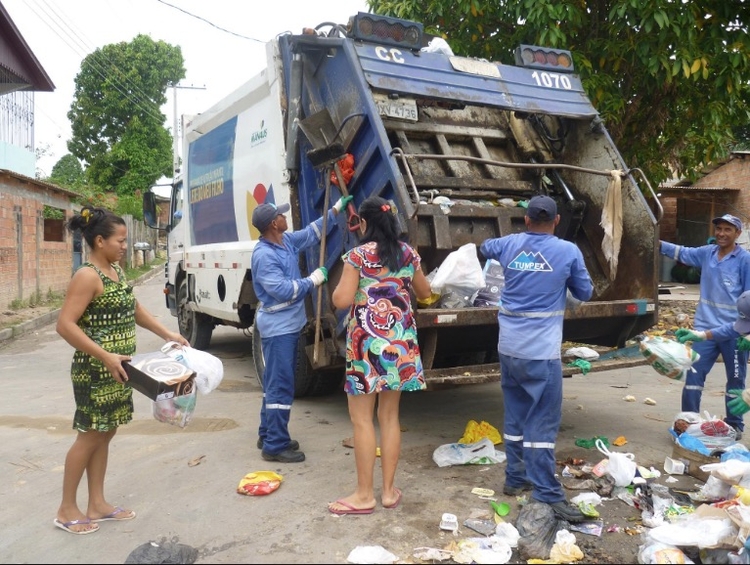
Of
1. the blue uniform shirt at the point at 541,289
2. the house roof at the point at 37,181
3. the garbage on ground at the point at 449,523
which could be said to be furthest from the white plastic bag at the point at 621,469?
the house roof at the point at 37,181

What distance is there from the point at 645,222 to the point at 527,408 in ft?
5.88

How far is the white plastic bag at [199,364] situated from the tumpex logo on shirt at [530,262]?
4.98ft

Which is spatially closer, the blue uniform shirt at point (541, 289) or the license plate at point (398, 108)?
the blue uniform shirt at point (541, 289)

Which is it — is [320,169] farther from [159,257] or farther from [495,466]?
[159,257]

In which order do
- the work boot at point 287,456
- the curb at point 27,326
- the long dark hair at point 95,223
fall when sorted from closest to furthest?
the long dark hair at point 95,223
the work boot at point 287,456
the curb at point 27,326

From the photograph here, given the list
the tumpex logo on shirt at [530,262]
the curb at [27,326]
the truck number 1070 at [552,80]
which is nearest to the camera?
the tumpex logo on shirt at [530,262]

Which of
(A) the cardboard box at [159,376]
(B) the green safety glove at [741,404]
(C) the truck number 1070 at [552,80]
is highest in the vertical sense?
(C) the truck number 1070 at [552,80]

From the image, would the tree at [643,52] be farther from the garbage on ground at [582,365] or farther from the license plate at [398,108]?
the garbage on ground at [582,365]

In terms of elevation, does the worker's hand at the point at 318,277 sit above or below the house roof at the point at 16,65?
below

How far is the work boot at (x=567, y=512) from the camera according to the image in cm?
306

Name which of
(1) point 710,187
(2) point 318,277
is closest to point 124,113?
(1) point 710,187

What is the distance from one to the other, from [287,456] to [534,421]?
59.9 inches

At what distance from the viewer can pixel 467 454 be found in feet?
12.9

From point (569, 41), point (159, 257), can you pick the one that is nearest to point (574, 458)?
point (569, 41)
